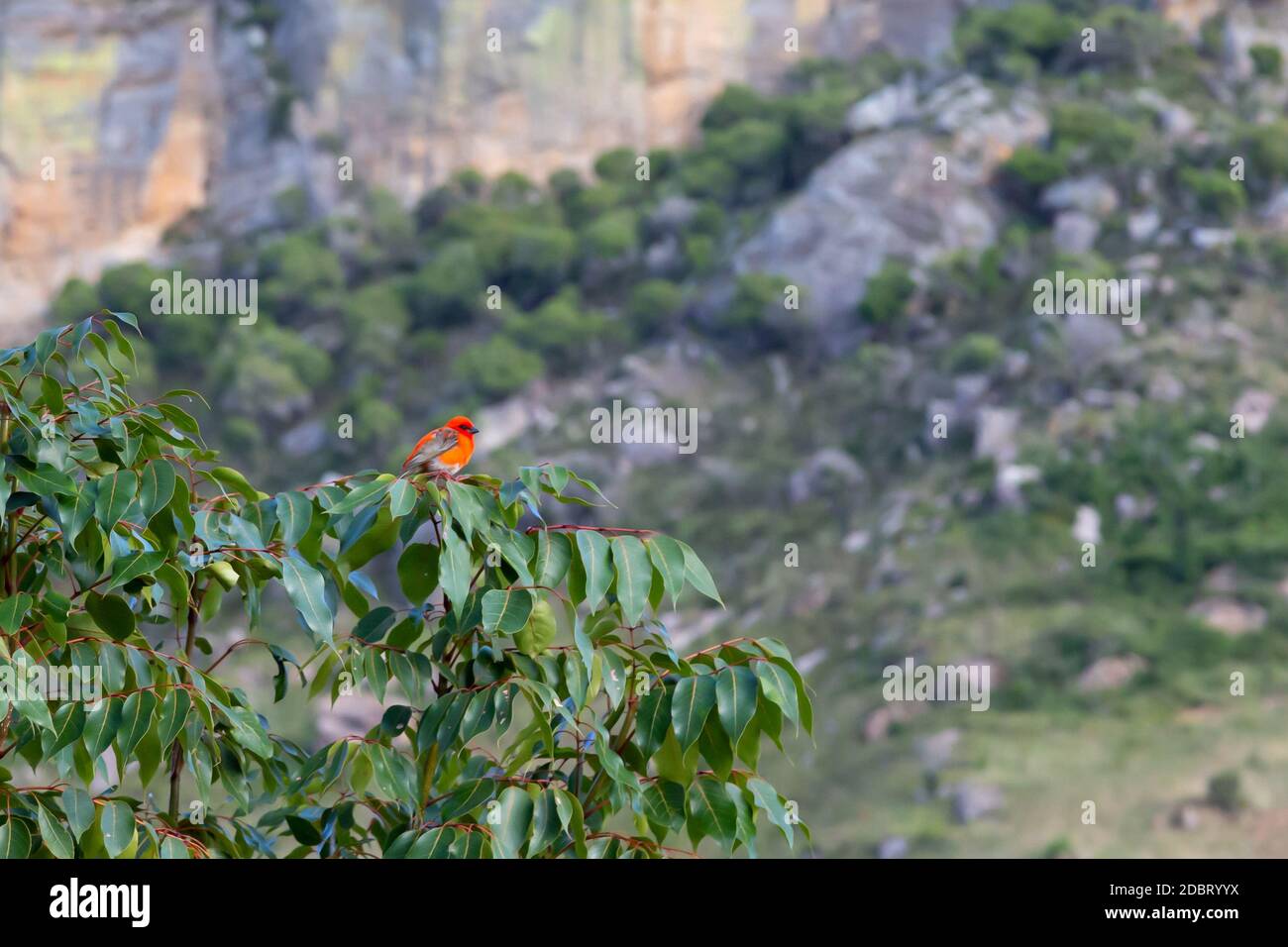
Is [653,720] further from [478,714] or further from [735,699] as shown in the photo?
[478,714]

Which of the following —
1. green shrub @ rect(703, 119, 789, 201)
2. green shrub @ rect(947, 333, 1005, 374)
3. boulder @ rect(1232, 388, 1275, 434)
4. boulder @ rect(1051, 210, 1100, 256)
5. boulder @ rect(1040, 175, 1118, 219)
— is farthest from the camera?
green shrub @ rect(703, 119, 789, 201)

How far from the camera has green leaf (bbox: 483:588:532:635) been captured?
2096 millimetres

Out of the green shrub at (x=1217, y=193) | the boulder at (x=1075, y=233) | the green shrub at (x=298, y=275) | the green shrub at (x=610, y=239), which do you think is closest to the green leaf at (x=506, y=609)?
the boulder at (x=1075, y=233)

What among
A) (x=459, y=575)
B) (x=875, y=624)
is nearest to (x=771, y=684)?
(x=459, y=575)

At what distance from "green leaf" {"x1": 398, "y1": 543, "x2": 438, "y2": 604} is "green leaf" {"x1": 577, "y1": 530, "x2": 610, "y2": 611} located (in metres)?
0.29

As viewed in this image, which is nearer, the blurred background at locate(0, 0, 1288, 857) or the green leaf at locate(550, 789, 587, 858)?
the green leaf at locate(550, 789, 587, 858)

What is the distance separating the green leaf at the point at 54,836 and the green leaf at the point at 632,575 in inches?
32.0

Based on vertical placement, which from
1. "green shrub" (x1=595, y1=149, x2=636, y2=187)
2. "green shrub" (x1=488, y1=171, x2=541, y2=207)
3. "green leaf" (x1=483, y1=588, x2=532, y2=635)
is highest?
"green shrub" (x1=595, y1=149, x2=636, y2=187)

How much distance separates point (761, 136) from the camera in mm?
23625

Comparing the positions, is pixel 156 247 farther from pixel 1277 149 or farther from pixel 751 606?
pixel 1277 149

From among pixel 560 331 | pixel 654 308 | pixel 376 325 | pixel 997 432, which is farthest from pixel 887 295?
pixel 376 325

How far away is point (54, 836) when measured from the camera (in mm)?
2088

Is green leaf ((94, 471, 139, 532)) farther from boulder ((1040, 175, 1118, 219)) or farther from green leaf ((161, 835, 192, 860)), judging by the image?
boulder ((1040, 175, 1118, 219))

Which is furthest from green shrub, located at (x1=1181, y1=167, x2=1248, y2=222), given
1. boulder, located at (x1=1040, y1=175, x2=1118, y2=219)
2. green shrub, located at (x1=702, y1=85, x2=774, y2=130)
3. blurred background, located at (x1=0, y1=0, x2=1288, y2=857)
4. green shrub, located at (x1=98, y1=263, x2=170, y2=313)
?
green shrub, located at (x1=98, y1=263, x2=170, y2=313)
